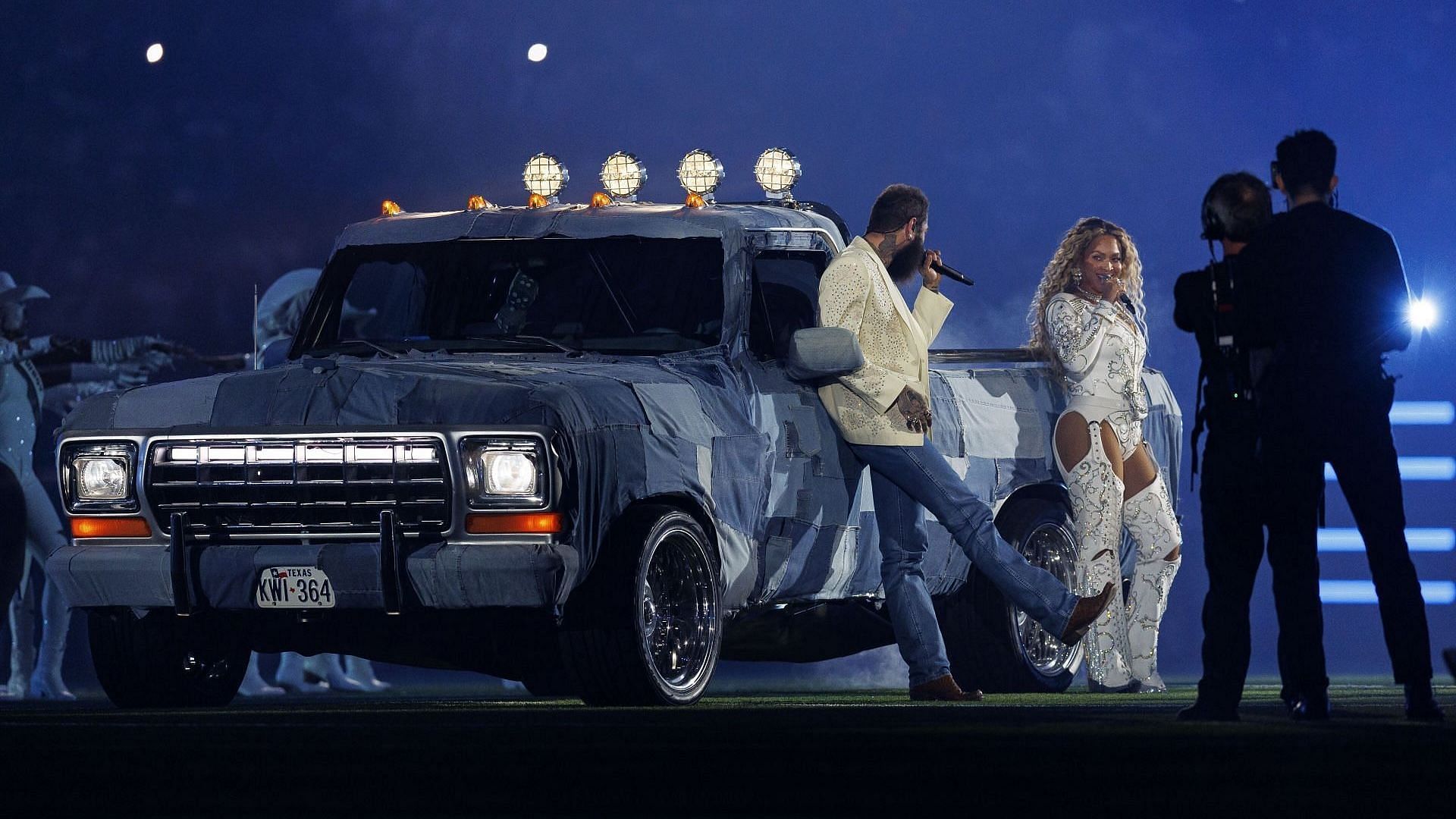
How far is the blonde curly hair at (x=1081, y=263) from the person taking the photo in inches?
475

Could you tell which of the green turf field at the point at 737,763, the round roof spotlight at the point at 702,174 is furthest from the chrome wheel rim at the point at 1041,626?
the green turf field at the point at 737,763

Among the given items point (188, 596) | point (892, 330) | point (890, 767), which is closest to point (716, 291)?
point (892, 330)

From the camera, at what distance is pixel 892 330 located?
11.0m

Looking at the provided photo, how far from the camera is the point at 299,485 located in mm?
9859

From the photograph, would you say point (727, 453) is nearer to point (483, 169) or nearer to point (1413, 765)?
point (1413, 765)

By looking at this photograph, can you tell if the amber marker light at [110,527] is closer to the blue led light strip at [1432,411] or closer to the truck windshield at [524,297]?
the truck windshield at [524,297]

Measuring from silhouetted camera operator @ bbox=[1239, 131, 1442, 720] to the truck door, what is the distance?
234 cm

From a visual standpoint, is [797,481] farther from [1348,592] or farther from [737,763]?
[1348,592]

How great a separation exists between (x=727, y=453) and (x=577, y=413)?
0.92 metres

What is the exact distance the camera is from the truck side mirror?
34.0 ft

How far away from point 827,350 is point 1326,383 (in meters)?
2.12

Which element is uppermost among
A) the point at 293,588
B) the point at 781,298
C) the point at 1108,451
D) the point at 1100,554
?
the point at 781,298

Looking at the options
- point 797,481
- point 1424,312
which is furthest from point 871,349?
point 1424,312

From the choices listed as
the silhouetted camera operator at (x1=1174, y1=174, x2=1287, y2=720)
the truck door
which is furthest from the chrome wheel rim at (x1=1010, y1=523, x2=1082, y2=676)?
the silhouetted camera operator at (x1=1174, y1=174, x2=1287, y2=720)
